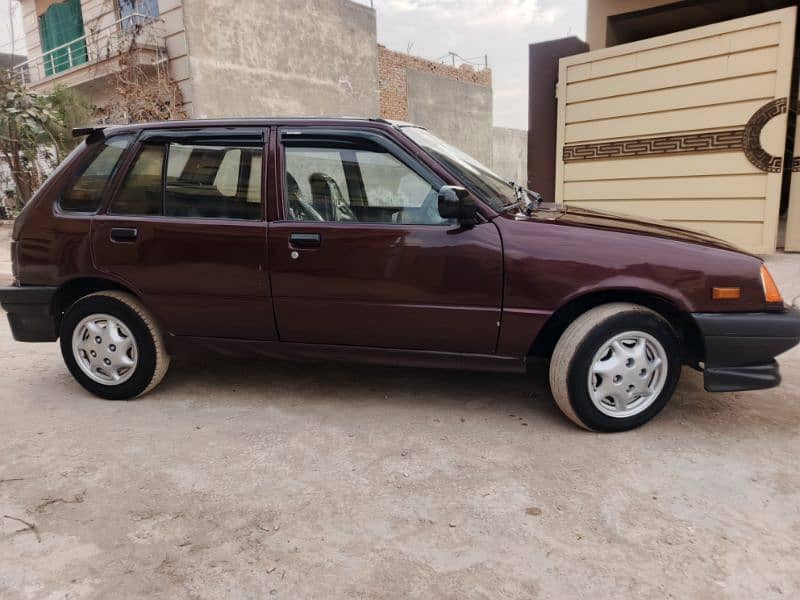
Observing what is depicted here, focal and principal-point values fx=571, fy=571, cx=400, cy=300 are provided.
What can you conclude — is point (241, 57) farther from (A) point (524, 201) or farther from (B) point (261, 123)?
(A) point (524, 201)

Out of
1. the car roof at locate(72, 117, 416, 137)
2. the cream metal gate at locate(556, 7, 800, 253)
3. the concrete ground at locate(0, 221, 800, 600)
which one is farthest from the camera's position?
the cream metal gate at locate(556, 7, 800, 253)

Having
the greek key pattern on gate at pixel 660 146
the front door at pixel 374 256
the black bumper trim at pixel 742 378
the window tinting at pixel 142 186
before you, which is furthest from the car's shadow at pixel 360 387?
the greek key pattern on gate at pixel 660 146

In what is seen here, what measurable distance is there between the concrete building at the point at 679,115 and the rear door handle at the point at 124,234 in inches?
262

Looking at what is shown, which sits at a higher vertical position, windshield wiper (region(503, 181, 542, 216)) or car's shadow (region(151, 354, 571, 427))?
windshield wiper (region(503, 181, 542, 216))

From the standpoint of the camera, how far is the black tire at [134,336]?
3.55 metres

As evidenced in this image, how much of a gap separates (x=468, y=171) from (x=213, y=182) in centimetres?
153

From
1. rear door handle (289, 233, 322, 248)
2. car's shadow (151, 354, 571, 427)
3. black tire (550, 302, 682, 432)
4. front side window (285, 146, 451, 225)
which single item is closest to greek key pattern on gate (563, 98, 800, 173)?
car's shadow (151, 354, 571, 427)

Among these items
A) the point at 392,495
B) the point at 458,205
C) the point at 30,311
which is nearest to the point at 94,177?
the point at 30,311

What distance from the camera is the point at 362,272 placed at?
3182 millimetres

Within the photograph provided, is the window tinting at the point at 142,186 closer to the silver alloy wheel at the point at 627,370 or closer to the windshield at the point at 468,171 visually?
the windshield at the point at 468,171

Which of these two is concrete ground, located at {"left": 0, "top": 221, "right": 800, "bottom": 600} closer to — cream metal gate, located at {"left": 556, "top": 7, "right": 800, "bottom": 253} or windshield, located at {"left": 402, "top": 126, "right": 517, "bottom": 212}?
windshield, located at {"left": 402, "top": 126, "right": 517, "bottom": 212}

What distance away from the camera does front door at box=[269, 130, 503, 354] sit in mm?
3080

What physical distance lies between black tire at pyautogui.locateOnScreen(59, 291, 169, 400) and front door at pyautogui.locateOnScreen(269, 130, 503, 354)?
895 mm

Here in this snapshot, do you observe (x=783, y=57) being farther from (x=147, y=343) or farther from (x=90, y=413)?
(x=90, y=413)
